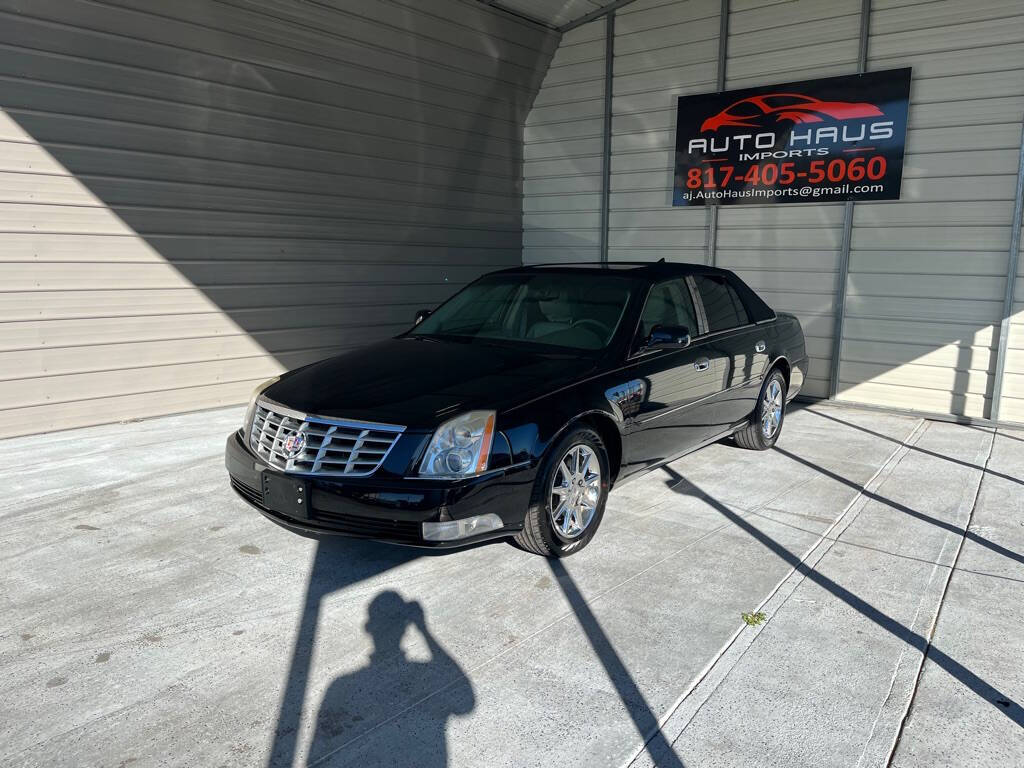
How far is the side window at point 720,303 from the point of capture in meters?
5.28

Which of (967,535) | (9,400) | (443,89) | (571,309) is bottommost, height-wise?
(967,535)

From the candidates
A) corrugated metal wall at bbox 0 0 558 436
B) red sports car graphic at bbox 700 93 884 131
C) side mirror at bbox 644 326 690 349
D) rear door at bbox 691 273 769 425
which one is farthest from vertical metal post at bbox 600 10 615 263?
side mirror at bbox 644 326 690 349

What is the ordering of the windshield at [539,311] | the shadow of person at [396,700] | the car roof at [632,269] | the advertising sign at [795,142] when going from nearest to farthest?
the shadow of person at [396,700], the windshield at [539,311], the car roof at [632,269], the advertising sign at [795,142]

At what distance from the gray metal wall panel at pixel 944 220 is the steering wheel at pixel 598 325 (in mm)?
4717

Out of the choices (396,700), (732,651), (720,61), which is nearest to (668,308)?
(732,651)

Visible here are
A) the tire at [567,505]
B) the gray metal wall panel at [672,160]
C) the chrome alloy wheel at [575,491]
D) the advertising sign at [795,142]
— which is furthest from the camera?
the gray metal wall panel at [672,160]

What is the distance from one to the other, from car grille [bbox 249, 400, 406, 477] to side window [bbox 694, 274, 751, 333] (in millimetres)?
2715

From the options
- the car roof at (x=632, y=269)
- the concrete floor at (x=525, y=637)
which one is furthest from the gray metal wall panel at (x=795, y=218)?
the concrete floor at (x=525, y=637)

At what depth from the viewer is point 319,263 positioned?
8.08 meters

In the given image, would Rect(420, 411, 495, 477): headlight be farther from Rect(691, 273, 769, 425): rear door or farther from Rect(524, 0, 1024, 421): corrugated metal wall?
Rect(524, 0, 1024, 421): corrugated metal wall

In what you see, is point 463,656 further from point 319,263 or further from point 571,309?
point 319,263

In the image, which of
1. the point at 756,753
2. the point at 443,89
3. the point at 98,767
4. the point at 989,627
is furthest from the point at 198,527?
the point at 443,89

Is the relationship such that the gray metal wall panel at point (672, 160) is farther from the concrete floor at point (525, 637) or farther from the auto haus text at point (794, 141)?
the concrete floor at point (525, 637)

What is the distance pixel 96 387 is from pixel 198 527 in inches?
114
